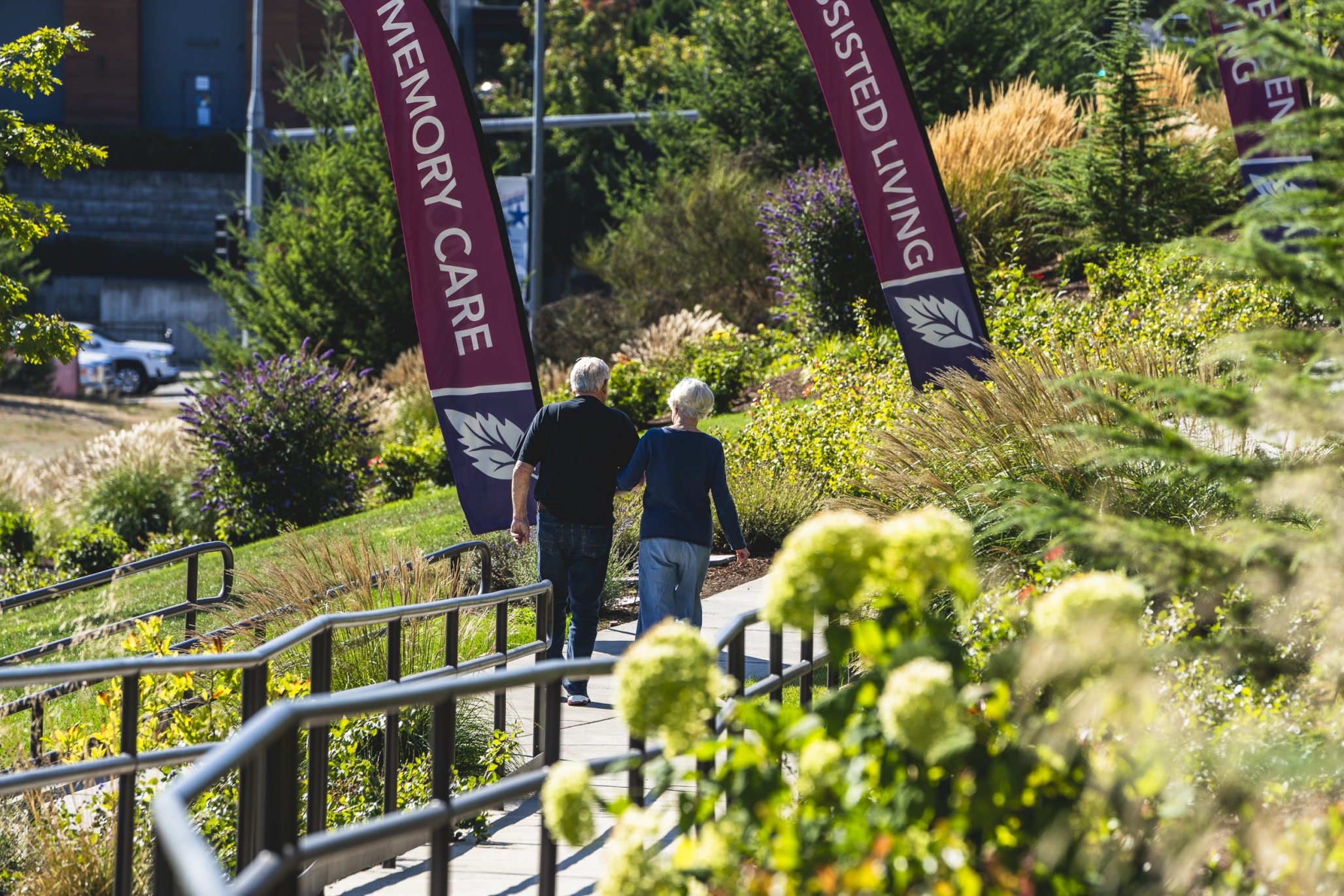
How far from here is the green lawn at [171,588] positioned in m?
8.35

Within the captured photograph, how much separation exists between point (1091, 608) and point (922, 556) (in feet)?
1.01

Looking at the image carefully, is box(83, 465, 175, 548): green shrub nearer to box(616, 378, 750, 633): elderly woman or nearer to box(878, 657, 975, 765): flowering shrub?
box(616, 378, 750, 633): elderly woman

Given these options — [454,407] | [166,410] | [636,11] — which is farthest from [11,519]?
[636,11]

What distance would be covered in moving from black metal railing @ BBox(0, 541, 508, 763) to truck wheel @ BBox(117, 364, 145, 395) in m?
28.8

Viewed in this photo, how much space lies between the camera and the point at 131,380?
34938 mm

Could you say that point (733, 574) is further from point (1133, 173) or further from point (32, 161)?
point (1133, 173)

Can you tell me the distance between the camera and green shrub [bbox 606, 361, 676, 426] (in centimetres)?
1532

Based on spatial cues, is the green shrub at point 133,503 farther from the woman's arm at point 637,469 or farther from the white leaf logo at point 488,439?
the woman's arm at point 637,469

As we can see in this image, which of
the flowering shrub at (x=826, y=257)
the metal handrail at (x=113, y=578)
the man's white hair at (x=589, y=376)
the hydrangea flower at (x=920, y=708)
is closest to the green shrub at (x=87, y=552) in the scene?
the metal handrail at (x=113, y=578)

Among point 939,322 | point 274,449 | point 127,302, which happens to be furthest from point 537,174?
point 127,302

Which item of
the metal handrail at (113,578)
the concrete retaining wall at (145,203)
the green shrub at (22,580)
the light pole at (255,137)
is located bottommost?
the green shrub at (22,580)

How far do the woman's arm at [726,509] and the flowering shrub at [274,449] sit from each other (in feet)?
28.5

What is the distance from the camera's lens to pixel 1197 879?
258cm

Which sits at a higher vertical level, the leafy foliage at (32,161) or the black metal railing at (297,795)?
the leafy foliage at (32,161)
